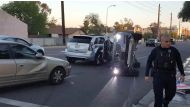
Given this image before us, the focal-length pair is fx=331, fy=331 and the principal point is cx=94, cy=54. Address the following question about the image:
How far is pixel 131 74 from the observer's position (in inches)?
529

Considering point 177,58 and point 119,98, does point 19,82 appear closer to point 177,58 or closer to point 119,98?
point 119,98

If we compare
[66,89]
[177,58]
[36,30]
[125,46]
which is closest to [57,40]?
[36,30]

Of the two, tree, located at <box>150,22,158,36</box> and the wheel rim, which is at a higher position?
tree, located at <box>150,22,158,36</box>

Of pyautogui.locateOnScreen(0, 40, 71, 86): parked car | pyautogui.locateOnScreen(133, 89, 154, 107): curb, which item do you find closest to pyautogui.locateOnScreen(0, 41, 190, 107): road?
pyautogui.locateOnScreen(133, 89, 154, 107): curb

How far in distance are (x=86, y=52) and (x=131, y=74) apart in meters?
3.93

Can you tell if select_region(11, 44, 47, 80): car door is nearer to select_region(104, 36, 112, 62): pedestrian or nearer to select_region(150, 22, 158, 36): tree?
select_region(104, 36, 112, 62): pedestrian

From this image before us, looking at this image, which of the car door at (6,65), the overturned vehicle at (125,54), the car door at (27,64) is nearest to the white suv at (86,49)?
the overturned vehicle at (125,54)

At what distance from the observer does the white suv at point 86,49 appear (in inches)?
659

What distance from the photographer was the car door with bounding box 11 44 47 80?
9045 millimetres

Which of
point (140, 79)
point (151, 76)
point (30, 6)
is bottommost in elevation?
point (140, 79)

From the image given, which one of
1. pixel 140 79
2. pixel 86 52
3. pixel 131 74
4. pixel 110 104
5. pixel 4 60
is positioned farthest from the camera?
pixel 86 52

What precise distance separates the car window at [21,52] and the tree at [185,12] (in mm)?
34649

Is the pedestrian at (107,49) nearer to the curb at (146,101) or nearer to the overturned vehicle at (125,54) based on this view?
the overturned vehicle at (125,54)

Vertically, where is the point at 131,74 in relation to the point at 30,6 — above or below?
below
